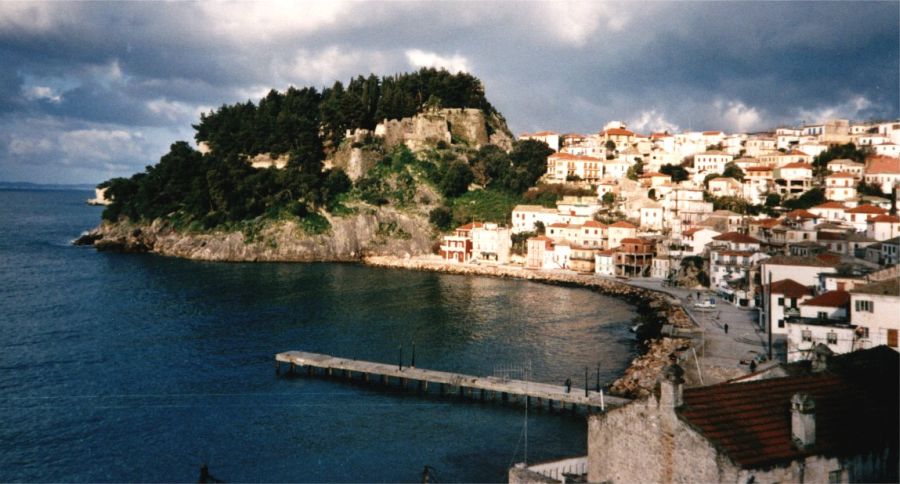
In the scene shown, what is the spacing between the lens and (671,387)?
1394cm

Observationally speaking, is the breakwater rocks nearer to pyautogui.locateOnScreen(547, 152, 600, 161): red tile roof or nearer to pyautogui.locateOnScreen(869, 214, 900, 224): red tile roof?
pyautogui.locateOnScreen(869, 214, 900, 224): red tile roof

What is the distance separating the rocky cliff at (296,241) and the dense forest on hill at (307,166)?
2.71 metres

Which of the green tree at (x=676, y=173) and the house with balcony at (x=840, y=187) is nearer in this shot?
the house with balcony at (x=840, y=187)

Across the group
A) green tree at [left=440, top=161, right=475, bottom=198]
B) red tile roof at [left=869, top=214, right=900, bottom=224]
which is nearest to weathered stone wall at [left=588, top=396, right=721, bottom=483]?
red tile roof at [left=869, top=214, right=900, bottom=224]

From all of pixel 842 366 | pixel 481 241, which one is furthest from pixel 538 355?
pixel 481 241

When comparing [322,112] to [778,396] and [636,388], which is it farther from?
[778,396]

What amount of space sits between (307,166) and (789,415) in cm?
9973

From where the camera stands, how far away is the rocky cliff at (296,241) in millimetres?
95188

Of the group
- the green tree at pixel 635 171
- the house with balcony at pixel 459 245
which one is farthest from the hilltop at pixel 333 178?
the green tree at pixel 635 171

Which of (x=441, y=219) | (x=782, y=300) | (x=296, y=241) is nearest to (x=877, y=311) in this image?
(x=782, y=300)

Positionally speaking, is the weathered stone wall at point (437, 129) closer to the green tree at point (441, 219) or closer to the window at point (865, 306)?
the green tree at point (441, 219)

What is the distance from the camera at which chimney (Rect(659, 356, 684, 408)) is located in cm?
1364

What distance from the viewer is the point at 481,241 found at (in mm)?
90875

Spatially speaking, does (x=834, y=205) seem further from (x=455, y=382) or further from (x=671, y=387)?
(x=671, y=387)
